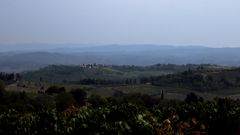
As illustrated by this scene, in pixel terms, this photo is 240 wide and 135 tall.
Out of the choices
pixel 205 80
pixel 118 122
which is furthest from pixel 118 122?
pixel 205 80

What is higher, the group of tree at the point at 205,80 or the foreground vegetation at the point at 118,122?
the foreground vegetation at the point at 118,122

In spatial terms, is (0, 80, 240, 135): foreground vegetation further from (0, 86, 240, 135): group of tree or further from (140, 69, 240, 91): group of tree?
(140, 69, 240, 91): group of tree

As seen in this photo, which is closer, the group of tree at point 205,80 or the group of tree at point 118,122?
the group of tree at point 118,122

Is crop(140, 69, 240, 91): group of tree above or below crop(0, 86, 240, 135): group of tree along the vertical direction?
below

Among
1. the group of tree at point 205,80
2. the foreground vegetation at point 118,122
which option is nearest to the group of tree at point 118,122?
the foreground vegetation at point 118,122

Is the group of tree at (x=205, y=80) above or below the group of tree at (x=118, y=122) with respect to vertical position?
below

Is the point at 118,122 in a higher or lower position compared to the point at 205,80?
higher

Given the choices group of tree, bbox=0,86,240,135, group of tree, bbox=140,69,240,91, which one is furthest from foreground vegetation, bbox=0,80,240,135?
group of tree, bbox=140,69,240,91

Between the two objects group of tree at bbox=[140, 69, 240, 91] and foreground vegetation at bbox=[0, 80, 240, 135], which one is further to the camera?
group of tree at bbox=[140, 69, 240, 91]

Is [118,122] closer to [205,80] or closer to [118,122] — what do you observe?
[118,122]

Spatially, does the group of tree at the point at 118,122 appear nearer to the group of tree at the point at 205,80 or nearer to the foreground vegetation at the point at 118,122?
the foreground vegetation at the point at 118,122

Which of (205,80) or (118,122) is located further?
(205,80)

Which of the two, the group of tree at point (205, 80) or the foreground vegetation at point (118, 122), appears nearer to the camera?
the foreground vegetation at point (118, 122)

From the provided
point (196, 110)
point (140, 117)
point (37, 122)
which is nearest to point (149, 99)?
point (196, 110)
